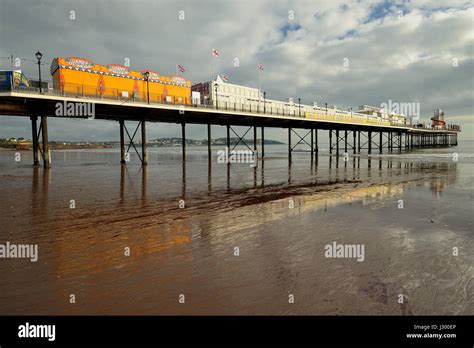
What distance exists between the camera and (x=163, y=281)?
14.0 ft

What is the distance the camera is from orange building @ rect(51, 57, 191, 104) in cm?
2205

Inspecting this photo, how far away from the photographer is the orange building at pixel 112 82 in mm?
22047

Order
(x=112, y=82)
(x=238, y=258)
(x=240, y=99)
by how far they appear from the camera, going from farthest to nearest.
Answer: (x=240, y=99) < (x=112, y=82) < (x=238, y=258)

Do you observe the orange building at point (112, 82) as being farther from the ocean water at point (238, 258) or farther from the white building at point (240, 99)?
the ocean water at point (238, 258)

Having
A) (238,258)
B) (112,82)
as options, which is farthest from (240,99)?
(238,258)

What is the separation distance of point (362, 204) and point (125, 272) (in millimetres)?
8460

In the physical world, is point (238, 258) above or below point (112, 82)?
below

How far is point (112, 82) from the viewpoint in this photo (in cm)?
2466

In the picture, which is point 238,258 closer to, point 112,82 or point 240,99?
point 112,82

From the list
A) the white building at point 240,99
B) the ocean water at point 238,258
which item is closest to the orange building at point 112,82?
the white building at point 240,99
